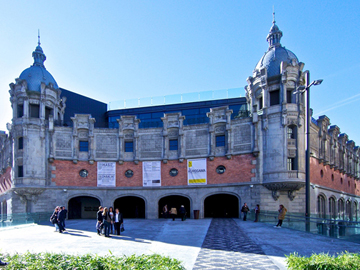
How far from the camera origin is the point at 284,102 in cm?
3438

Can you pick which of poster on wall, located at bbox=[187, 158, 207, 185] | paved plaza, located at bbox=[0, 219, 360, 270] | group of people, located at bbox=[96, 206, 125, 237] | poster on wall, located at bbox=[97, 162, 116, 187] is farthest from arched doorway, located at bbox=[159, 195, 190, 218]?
paved plaza, located at bbox=[0, 219, 360, 270]

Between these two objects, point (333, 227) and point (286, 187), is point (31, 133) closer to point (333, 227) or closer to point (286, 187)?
point (286, 187)

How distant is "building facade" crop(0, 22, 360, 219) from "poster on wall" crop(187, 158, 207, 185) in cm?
11

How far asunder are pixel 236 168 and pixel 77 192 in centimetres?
1830

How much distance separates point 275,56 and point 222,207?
19.6 meters

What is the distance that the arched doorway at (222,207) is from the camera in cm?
4231

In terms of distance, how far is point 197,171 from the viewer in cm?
3744

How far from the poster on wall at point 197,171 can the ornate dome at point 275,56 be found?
12.2 metres

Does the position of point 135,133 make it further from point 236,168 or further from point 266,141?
point 266,141

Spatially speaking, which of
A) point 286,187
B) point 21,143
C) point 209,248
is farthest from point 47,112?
point 209,248

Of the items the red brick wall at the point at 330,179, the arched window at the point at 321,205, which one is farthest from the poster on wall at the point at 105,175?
the arched window at the point at 321,205

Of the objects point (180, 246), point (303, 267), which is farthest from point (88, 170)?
point (303, 267)

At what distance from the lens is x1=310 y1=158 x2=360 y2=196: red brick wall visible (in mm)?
37906

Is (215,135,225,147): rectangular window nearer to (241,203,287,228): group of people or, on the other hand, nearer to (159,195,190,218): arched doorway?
(241,203,287,228): group of people
